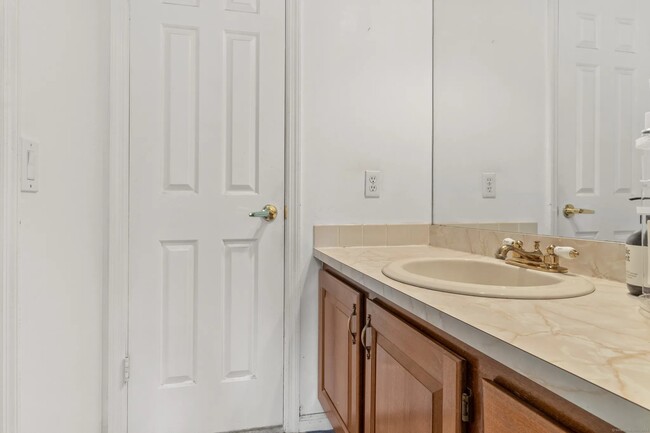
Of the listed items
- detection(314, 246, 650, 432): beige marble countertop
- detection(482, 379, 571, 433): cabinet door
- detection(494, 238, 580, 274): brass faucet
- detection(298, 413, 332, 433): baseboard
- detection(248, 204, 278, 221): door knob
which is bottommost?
detection(298, 413, 332, 433): baseboard

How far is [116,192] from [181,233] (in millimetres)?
281

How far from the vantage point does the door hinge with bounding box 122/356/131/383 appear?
1487 mm

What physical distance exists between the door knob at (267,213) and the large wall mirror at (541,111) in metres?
0.73

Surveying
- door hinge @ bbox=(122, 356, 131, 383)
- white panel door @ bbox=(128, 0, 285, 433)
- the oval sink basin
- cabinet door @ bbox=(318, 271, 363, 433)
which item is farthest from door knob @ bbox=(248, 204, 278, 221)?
door hinge @ bbox=(122, 356, 131, 383)

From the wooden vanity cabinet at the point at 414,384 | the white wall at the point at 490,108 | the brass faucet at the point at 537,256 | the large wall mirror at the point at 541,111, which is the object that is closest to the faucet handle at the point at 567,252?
the brass faucet at the point at 537,256

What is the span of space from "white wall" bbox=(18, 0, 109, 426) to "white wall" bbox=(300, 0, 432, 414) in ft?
2.54

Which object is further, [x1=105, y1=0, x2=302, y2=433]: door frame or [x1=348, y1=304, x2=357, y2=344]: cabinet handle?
[x1=105, y1=0, x2=302, y2=433]: door frame

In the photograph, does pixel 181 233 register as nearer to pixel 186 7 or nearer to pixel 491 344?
pixel 186 7

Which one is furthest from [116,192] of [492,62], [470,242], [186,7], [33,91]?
[492,62]

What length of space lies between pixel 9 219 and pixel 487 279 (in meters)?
1.24

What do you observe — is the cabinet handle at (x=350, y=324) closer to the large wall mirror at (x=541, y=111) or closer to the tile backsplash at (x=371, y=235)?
the tile backsplash at (x=371, y=235)

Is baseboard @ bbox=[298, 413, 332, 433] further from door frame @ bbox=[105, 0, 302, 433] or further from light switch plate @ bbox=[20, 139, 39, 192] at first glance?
light switch plate @ bbox=[20, 139, 39, 192]

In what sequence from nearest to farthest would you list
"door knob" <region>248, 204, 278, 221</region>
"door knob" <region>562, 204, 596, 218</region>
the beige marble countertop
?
the beige marble countertop → "door knob" <region>562, 204, 596, 218</region> → "door knob" <region>248, 204, 278, 221</region>

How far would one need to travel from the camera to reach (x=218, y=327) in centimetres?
158
